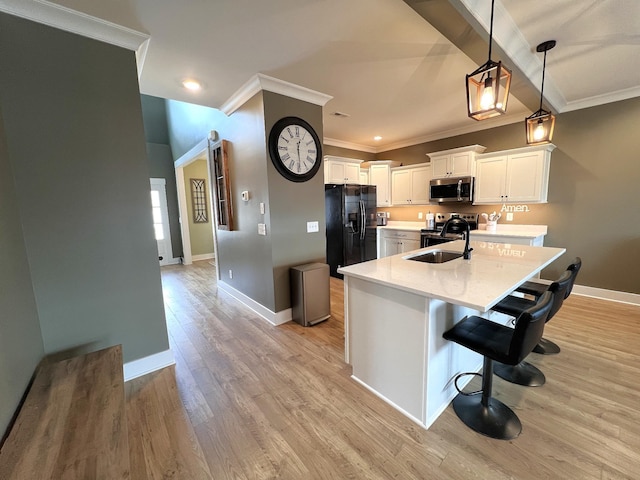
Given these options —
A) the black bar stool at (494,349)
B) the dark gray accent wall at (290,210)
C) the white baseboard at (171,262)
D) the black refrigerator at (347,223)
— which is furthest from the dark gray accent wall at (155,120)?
the black bar stool at (494,349)

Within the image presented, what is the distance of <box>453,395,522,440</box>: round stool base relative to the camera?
1.54m

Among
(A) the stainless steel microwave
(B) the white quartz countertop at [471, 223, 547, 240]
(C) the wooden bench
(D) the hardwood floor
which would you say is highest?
(A) the stainless steel microwave

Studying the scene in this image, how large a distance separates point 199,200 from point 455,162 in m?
6.01

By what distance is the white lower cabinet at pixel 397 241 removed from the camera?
16.0ft

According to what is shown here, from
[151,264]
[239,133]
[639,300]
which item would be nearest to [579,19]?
[239,133]

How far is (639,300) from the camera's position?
10.7 feet

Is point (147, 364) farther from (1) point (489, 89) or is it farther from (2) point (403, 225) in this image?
(2) point (403, 225)

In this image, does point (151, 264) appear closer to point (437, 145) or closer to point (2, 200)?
point (2, 200)

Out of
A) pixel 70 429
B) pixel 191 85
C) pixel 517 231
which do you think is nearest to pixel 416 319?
pixel 70 429

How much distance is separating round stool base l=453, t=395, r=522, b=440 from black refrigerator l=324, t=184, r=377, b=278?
2999 mm

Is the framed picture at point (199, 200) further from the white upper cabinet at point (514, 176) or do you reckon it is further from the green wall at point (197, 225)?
the white upper cabinet at point (514, 176)

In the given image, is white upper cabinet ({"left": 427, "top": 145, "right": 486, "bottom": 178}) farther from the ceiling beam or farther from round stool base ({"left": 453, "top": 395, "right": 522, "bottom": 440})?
round stool base ({"left": 453, "top": 395, "right": 522, "bottom": 440})

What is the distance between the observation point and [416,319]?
156 centimetres

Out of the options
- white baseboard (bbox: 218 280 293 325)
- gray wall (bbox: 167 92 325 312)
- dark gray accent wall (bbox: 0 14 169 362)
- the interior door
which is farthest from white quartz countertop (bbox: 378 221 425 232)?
the interior door
